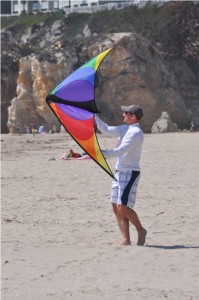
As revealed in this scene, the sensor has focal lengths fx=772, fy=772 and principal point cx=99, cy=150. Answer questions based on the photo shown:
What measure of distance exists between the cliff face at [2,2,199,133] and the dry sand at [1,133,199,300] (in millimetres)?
18521

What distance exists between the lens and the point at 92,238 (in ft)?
26.7

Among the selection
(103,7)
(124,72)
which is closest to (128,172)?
(124,72)

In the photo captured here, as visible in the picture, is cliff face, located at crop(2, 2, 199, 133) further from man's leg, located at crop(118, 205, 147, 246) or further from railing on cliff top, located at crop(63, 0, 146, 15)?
man's leg, located at crop(118, 205, 147, 246)

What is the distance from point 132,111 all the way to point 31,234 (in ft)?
6.24

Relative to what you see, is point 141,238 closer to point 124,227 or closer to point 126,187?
point 124,227

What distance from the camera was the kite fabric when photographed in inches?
292

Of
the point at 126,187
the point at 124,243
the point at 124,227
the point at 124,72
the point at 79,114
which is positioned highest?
the point at 79,114

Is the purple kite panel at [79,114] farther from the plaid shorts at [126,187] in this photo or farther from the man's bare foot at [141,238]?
the man's bare foot at [141,238]

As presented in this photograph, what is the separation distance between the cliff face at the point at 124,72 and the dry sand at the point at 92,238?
1852cm

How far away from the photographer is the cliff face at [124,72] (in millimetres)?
34844

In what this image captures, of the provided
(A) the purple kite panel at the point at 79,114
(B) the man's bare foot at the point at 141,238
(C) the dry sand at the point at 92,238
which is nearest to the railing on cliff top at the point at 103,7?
(C) the dry sand at the point at 92,238

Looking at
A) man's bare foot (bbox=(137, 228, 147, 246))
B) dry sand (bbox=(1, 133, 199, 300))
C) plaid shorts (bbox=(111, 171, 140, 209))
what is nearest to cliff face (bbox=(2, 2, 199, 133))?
dry sand (bbox=(1, 133, 199, 300))

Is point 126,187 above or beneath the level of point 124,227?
above

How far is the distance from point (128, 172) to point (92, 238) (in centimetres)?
104
